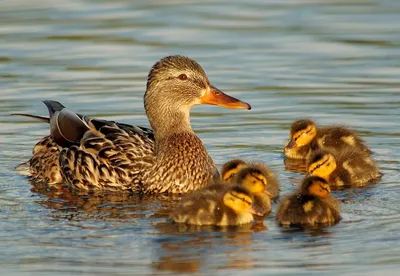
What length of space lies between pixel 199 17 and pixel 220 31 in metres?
0.66

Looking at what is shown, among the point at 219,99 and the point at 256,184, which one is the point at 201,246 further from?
the point at 219,99

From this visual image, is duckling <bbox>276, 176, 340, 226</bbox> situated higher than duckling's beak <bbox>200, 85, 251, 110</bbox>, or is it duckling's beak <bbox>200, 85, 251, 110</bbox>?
duckling's beak <bbox>200, 85, 251, 110</bbox>

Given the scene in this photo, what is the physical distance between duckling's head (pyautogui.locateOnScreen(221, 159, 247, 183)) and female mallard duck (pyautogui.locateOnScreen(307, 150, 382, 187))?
25.3 inches

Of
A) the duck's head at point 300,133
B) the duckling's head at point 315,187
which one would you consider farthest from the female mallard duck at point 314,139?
the duckling's head at point 315,187

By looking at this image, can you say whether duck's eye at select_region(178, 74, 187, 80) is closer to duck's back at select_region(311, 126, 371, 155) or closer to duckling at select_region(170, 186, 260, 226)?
duck's back at select_region(311, 126, 371, 155)

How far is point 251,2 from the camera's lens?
56.2 ft

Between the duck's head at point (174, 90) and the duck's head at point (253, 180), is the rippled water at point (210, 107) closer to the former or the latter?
the duck's head at point (253, 180)

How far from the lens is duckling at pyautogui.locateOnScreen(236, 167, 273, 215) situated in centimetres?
972

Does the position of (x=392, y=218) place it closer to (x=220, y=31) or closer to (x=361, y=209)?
(x=361, y=209)

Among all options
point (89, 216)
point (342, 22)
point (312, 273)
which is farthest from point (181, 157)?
point (342, 22)

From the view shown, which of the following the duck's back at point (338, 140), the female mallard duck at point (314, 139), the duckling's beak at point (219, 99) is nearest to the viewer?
the duckling's beak at point (219, 99)

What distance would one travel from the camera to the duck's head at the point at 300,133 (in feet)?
38.1

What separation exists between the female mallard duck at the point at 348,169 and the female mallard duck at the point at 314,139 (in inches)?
22.1

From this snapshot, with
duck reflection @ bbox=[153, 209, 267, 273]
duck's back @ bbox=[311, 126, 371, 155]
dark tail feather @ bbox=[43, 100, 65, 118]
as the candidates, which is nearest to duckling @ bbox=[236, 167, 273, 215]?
duck reflection @ bbox=[153, 209, 267, 273]
